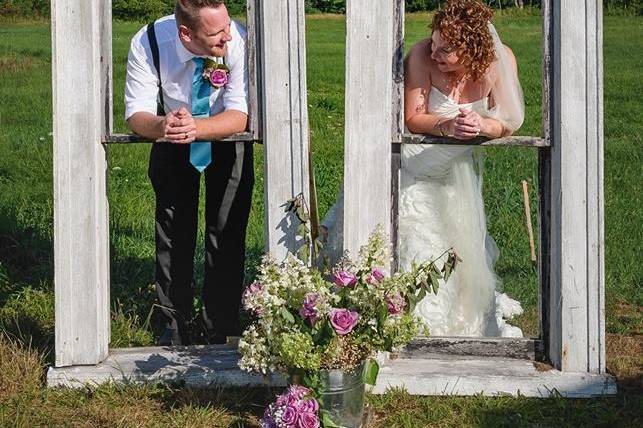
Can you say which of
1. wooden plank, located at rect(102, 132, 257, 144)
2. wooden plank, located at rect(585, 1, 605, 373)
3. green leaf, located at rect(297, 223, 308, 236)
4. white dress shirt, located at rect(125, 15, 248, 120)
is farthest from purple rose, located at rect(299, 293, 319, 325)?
wooden plank, located at rect(585, 1, 605, 373)

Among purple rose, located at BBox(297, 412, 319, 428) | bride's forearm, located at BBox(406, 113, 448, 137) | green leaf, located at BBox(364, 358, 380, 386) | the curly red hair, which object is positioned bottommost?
purple rose, located at BBox(297, 412, 319, 428)

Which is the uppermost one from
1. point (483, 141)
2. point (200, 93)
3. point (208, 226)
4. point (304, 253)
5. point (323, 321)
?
point (200, 93)

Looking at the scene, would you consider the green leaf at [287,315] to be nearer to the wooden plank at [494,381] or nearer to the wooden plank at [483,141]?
the wooden plank at [494,381]

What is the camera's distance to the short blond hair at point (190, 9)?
4.99m

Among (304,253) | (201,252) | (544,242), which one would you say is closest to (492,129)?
(544,242)

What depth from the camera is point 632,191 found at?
8641 millimetres

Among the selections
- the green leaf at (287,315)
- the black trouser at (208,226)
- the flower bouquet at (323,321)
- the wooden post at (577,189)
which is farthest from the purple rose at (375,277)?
the black trouser at (208,226)

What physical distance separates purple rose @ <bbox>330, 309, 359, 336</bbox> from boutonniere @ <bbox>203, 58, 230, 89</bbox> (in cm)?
127

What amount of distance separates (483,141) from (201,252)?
9.21 feet

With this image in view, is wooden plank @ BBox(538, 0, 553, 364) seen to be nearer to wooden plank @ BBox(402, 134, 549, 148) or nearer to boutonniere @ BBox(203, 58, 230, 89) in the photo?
wooden plank @ BBox(402, 134, 549, 148)

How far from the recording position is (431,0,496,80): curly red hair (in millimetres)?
5125

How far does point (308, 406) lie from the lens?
4.48 meters

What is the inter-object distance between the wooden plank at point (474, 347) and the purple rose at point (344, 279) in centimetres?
85

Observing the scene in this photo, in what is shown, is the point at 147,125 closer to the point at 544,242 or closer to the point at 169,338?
the point at 169,338
